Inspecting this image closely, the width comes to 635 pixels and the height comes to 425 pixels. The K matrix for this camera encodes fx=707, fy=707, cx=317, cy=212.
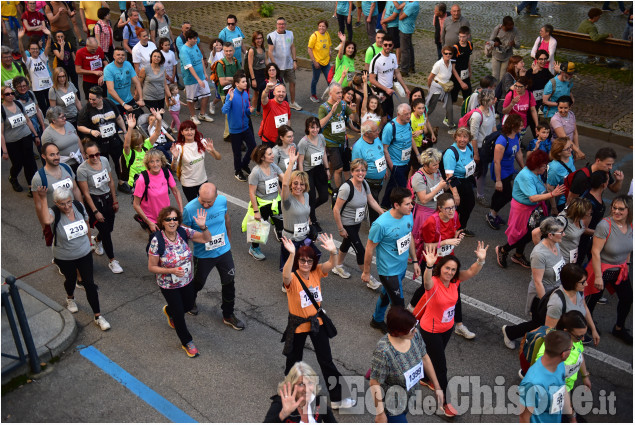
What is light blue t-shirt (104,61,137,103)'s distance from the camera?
1153cm

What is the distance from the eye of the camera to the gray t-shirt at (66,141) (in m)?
9.30

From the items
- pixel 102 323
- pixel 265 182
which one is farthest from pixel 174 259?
pixel 265 182

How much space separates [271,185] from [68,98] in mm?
4241

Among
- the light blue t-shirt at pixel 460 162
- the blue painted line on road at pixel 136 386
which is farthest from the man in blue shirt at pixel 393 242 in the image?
the blue painted line on road at pixel 136 386

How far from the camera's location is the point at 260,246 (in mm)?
9461

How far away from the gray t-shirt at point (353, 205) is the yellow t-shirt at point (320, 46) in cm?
633

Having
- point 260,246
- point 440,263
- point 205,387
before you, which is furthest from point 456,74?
point 205,387

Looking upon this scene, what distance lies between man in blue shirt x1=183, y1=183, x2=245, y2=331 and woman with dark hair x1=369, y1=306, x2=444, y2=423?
2.48 m

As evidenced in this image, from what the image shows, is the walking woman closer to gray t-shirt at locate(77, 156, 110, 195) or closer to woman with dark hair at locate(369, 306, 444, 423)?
gray t-shirt at locate(77, 156, 110, 195)

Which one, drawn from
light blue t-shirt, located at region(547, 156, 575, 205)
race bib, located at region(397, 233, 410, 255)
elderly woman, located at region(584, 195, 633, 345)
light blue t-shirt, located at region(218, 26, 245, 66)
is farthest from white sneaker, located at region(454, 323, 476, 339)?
light blue t-shirt, located at region(218, 26, 245, 66)

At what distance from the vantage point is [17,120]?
10.1m

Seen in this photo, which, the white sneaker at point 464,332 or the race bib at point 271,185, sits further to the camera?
the race bib at point 271,185

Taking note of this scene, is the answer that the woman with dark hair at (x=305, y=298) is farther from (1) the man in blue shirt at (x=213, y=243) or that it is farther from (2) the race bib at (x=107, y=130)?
(2) the race bib at (x=107, y=130)

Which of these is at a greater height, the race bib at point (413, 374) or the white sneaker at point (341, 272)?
the race bib at point (413, 374)
